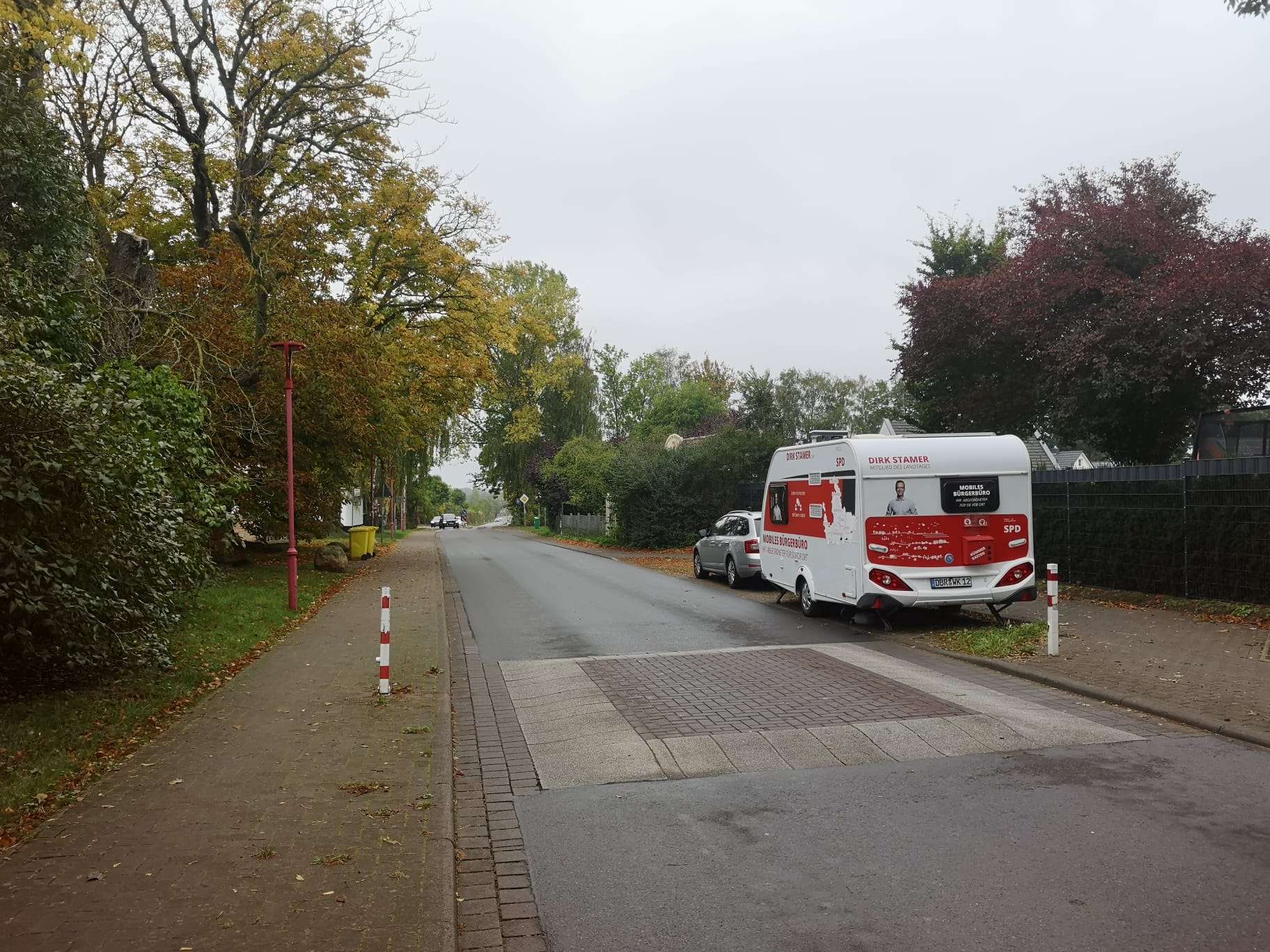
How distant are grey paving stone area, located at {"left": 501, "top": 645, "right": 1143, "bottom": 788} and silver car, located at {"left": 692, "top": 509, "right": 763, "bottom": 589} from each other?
8776mm

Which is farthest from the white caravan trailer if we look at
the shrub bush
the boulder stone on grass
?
the boulder stone on grass

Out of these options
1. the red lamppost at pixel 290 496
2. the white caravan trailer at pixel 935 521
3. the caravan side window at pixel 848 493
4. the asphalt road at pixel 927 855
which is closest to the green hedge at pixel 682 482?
the caravan side window at pixel 848 493

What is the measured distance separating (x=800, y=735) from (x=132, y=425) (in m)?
6.00

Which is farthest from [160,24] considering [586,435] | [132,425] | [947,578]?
[586,435]

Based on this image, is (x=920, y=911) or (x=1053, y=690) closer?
(x=920, y=911)

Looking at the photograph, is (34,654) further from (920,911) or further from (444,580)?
(444,580)

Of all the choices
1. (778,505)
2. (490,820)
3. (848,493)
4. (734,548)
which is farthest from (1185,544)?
(490,820)

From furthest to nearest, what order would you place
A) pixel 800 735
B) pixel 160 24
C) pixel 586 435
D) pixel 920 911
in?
1. pixel 586 435
2. pixel 160 24
3. pixel 800 735
4. pixel 920 911

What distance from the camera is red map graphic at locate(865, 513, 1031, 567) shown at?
39.8 feet

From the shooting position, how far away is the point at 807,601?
1442 cm

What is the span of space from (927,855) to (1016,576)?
8481mm

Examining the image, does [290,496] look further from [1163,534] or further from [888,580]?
[1163,534]

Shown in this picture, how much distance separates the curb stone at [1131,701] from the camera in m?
6.89

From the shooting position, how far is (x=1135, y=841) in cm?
486
